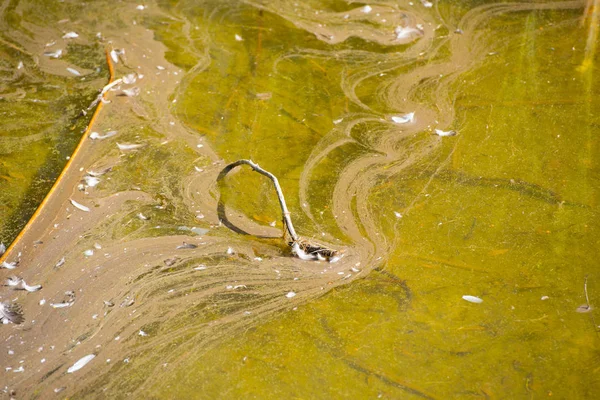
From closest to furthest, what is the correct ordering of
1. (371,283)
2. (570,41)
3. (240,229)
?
1. (371,283)
2. (240,229)
3. (570,41)

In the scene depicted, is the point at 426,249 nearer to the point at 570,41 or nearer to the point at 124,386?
the point at 124,386

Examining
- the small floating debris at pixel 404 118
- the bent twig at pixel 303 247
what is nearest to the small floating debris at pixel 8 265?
the bent twig at pixel 303 247

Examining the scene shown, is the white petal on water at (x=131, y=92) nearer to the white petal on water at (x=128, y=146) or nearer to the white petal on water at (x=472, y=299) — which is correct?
the white petal on water at (x=128, y=146)

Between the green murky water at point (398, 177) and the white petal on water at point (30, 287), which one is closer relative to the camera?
the green murky water at point (398, 177)

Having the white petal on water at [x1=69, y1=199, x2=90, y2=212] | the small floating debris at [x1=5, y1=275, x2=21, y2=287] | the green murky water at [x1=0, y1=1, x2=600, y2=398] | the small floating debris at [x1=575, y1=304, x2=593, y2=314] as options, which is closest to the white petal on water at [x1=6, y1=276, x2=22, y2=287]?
the small floating debris at [x1=5, y1=275, x2=21, y2=287]

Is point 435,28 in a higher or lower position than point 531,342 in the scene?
higher

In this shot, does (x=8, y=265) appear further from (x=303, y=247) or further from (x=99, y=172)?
(x=303, y=247)

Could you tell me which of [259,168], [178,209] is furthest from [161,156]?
[259,168]
